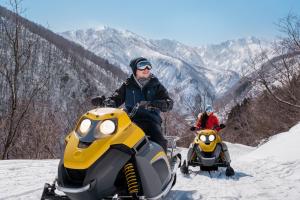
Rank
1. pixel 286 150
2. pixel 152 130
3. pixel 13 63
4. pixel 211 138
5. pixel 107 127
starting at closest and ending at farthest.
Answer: pixel 107 127
pixel 152 130
pixel 211 138
pixel 286 150
pixel 13 63

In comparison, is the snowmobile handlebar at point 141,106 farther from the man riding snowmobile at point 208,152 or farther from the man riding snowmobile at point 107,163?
the man riding snowmobile at point 208,152

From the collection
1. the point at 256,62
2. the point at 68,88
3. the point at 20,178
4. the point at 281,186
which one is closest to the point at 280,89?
the point at 256,62

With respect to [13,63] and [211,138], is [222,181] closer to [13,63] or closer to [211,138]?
[211,138]

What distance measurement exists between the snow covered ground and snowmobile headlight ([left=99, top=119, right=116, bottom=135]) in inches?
87.5

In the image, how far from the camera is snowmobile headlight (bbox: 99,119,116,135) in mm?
4191

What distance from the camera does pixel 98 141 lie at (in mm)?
4086

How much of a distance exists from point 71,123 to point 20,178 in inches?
1137

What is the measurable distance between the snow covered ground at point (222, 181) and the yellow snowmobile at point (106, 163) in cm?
198

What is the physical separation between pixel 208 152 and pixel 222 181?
180 cm

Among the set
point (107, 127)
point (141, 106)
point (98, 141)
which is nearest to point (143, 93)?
point (141, 106)

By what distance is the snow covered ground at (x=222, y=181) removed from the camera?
6656mm

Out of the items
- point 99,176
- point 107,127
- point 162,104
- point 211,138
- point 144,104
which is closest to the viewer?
point 99,176

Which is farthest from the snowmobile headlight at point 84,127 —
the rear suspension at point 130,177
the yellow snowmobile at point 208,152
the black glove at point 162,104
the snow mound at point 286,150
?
the snow mound at point 286,150

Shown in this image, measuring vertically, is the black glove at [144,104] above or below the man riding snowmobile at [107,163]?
above
